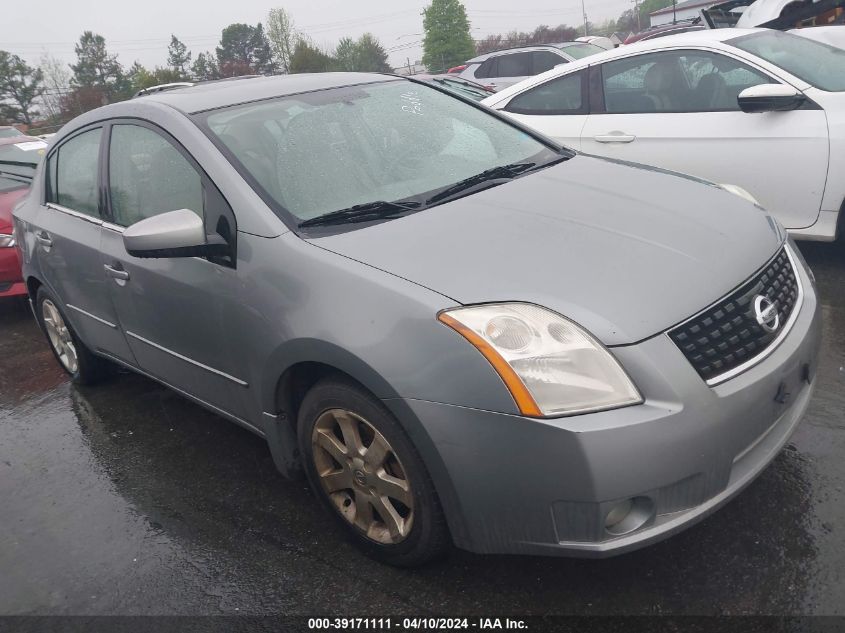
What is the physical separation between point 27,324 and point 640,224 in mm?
5434

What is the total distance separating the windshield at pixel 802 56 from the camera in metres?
4.67

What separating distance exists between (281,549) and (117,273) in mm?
1458

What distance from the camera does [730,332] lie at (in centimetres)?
216

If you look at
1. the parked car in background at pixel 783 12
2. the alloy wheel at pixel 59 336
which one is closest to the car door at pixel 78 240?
the alloy wheel at pixel 59 336

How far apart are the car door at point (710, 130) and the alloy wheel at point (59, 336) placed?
3.69 meters

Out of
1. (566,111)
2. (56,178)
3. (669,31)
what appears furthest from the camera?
(669,31)

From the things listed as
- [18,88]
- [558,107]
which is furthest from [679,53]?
→ [18,88]

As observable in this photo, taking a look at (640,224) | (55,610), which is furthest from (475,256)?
(55,610)

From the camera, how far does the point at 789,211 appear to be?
4582 mm

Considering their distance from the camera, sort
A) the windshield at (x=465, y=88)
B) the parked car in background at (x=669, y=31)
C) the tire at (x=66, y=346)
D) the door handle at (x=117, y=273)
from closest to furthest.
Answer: the door handle at (x=117, y=273) → the tire at (x=66, y=346) → the parked car in background at (x=669, y=31) → the windshield at (x=465, y=88)

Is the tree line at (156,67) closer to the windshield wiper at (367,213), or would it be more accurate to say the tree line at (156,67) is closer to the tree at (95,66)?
the tree at (95,66)

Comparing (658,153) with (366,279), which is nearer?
(366,279)

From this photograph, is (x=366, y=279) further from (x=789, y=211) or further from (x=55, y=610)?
Answer: (x=789, y=211)

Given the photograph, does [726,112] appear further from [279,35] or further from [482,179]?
[279,35]
